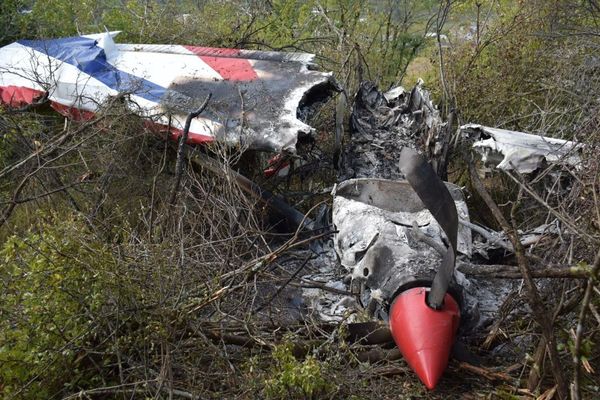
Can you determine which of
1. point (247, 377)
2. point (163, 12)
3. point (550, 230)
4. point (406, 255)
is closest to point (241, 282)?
point (247, 377)

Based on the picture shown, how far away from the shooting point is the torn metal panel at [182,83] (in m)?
6.23

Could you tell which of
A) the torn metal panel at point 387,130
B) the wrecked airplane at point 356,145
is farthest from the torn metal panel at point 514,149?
the torn metal panel at point 387,130

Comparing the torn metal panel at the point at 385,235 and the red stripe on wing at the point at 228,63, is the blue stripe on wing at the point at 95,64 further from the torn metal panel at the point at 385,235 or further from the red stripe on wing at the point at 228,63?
the torn metal panel at the point at 385,235

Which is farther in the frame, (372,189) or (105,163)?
(105,163)

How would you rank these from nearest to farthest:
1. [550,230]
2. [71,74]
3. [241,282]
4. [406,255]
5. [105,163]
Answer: [241,282] → [406,255] → [550,230] → [105,163] → [71,74]

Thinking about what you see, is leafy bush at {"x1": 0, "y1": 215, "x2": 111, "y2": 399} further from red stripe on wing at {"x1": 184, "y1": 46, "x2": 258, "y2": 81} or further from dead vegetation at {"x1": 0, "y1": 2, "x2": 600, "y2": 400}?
red stripe on wing at {"x1": 184, "y1": 46, "x2": 258, "y2": 81}

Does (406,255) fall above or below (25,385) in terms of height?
above

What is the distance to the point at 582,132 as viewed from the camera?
17.5 feet

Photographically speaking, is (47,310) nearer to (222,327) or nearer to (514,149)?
(222,327)

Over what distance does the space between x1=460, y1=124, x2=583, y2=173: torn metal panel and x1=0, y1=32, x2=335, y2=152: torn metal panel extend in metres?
1.75

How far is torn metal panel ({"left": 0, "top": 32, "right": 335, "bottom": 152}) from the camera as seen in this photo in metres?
6.23

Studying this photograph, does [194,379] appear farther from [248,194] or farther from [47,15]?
[47,15]

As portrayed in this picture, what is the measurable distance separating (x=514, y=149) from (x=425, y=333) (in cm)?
275

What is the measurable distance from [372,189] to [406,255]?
1.16 meters
